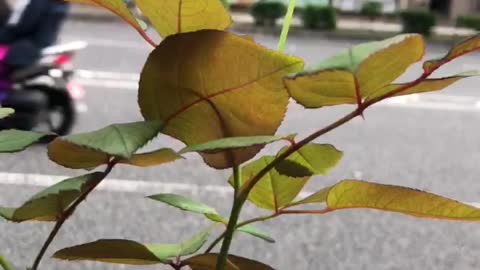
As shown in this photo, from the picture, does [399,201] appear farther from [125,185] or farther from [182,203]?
[125,185]

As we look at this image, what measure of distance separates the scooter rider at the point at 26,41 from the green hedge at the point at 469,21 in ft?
24.6

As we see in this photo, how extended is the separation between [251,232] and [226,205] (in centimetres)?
266

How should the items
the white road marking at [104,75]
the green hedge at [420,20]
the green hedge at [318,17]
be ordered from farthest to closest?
the green hedge at [420,20] → the green hedge at [318,17] → the white road marking at [104,75]

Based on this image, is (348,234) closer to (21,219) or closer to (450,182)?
(450,182)

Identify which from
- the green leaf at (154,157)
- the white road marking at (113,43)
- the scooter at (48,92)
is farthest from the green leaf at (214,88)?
the white road marking at (113,43)

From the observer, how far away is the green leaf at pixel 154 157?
31 cm

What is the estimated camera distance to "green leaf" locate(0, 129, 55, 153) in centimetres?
30

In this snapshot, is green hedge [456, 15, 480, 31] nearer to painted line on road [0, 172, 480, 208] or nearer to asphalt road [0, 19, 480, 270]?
asphalt road [0, 19, 480, 270]

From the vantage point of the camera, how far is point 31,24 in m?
3.79

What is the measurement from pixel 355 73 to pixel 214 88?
62mm

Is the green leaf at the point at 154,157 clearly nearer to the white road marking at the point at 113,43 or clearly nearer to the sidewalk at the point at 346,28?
the white road marking at the point at 113,43

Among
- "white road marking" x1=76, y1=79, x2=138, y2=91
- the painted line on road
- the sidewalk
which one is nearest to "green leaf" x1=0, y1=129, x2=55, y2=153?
the painted line on road

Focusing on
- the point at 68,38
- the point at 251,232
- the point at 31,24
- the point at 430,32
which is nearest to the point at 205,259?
the point at 251,232

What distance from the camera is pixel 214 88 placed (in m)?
0.30
